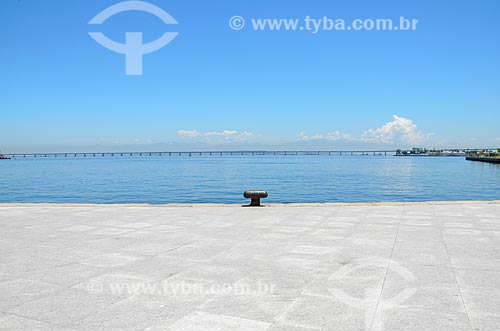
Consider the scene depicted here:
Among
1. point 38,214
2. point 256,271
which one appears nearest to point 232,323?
point 256,271

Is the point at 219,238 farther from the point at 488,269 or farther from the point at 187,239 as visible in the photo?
the point at 488,269

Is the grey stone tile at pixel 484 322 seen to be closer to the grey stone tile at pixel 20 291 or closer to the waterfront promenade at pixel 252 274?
the waterfront promenade at pixel 252 274

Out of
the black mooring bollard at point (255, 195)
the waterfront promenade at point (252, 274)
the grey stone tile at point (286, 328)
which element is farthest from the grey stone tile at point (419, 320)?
the black mooring bollard at point (255, 195)

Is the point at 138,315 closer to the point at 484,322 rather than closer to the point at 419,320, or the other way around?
the point at 419,320

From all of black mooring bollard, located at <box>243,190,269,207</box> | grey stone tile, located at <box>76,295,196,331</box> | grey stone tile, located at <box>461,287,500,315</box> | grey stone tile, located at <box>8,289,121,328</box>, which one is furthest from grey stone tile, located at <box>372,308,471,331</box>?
black mooring bollard, located at <box>243,190,269,207</box>

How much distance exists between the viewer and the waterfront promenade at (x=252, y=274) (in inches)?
193

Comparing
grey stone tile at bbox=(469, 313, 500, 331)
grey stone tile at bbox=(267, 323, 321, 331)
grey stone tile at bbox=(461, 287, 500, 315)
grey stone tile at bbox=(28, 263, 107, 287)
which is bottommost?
grey stone tile at bbox=(28, 263, 107, 287)

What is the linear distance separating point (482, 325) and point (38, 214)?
13430mm

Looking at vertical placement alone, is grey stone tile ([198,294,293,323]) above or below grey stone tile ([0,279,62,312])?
above

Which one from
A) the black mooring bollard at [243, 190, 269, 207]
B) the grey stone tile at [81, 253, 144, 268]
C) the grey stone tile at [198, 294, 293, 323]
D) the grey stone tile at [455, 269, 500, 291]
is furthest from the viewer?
the black mooring bollard at [243, 190, 269, 207]

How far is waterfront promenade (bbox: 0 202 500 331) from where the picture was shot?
16.1ft

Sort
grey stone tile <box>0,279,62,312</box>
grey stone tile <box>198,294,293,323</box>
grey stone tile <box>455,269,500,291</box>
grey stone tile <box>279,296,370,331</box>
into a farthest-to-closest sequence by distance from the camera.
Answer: grey stone tile <box>455,269,500,291</box> → grey stone tile <box>0,279,62,312</box> → grey stone tile <box>198,294,293,323</box> → grey stone tile <box>279,296,370,331</box>

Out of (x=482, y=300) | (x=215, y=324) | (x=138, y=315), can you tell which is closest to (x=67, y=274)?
(x=138, y=315)

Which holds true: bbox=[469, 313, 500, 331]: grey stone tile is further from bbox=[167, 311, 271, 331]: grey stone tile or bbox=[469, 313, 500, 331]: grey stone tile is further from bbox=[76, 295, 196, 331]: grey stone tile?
bbox=[76, 295, 196, 331]: grey stone tile
